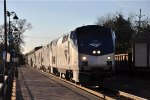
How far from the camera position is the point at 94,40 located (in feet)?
82.5

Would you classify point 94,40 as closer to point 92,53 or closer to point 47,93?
point 92,53

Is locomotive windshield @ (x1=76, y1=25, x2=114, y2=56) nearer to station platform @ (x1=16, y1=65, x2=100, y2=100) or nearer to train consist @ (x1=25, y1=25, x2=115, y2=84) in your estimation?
train consist @ (x1=25, y1=25, x2=115, y2=84)

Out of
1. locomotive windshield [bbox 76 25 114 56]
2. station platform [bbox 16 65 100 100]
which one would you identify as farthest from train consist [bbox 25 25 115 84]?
station platform [bbox 16 65 100 100]

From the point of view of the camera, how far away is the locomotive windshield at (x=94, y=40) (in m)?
24.8

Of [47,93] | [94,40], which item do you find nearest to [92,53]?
[94,40]

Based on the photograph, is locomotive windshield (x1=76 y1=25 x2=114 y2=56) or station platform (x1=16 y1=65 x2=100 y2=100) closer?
station platform (x1=16 y1=65 x2=100 y2=100)

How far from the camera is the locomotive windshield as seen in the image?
24766 millimetres

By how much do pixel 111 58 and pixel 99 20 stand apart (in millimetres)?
80514

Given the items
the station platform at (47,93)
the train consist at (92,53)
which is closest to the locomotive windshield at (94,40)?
the train consist at (92,53)

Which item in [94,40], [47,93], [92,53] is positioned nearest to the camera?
[47,93]

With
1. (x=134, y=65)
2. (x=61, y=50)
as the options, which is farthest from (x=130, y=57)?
(x=61, y=50)

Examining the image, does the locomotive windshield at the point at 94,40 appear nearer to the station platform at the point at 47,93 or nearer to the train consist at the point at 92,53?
the train consist at the point at 92,53

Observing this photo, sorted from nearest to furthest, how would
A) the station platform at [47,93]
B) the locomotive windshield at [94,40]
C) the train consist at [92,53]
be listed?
the station platform at [47,93], the train consist at [92,53], the locomotive windshield at [94,40]

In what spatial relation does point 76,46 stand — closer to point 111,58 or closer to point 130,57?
point 111,58
